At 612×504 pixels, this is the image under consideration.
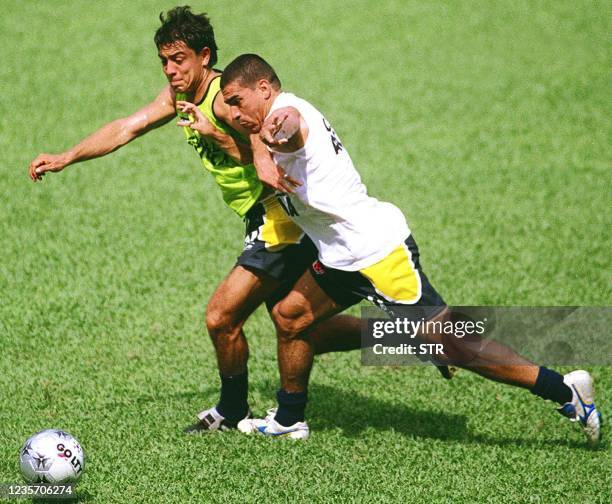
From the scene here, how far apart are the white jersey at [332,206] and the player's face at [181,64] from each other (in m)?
0.63

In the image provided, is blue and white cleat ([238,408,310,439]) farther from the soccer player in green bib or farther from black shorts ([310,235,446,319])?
black shorts ([310,235,446,319])

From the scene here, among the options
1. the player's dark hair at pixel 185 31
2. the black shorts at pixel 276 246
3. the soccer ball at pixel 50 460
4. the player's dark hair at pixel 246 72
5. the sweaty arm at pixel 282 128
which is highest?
the player's dark hair at pixel 185 31

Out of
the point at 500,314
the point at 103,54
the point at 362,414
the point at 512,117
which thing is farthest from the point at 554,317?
the point at 103,54

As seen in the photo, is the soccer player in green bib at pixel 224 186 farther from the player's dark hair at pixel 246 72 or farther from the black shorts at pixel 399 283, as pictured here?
the black shorts at pixel 399 283

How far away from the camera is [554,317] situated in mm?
8391

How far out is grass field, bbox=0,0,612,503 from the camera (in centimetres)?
618

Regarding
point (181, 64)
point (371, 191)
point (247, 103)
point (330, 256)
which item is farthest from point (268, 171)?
point (371, 191)

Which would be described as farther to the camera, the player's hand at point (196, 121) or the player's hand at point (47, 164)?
the player's hand at point (47, 164)

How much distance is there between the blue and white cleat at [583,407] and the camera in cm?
632

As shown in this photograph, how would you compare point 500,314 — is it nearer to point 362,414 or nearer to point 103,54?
point 362,414

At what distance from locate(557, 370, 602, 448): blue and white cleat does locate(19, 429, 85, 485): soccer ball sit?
9.61ft

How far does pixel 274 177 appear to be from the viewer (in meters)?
5.62

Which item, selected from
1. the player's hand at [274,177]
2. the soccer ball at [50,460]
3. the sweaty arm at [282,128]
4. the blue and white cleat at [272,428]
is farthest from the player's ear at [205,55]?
the soccer ball at [50,460]
